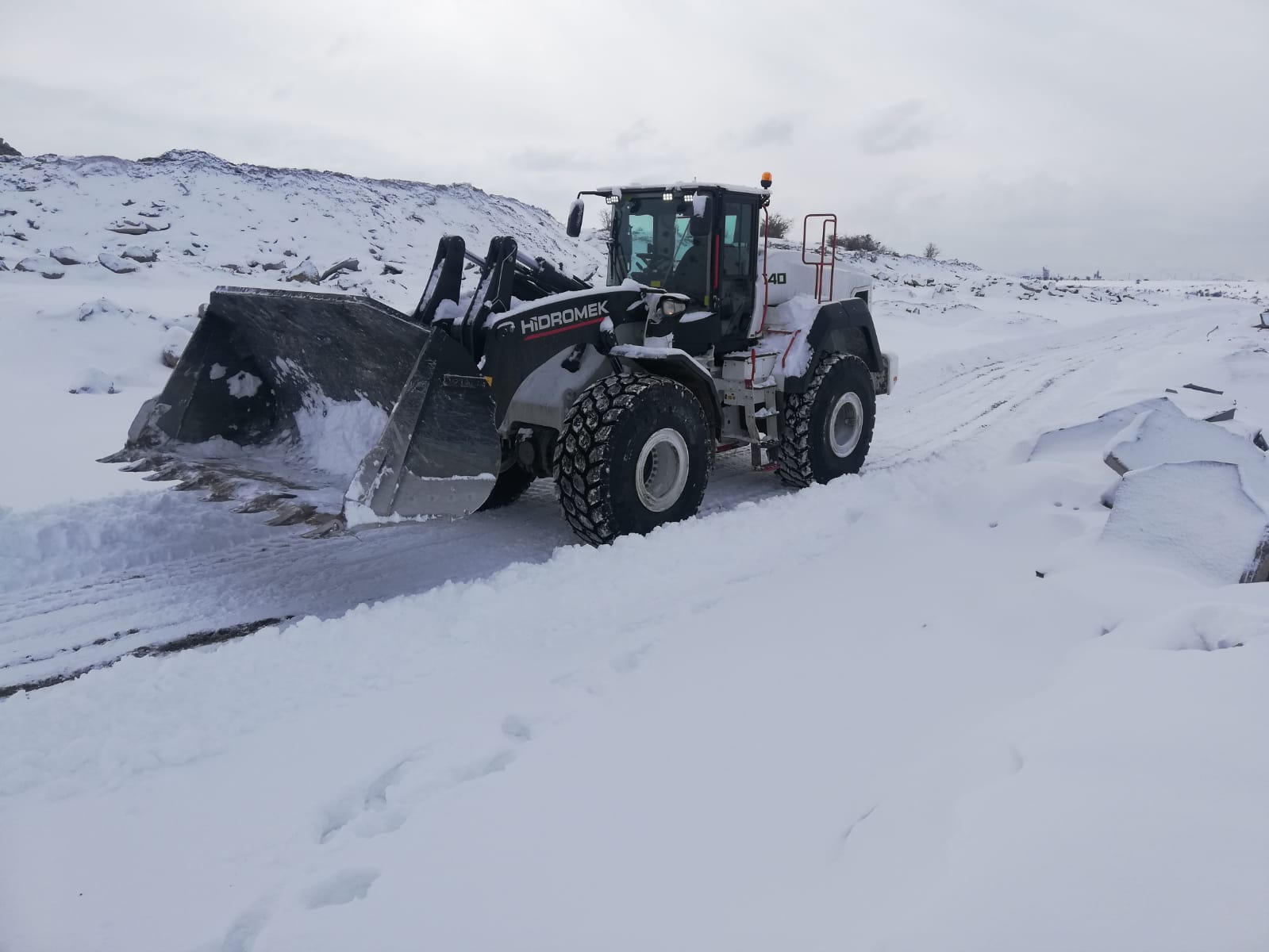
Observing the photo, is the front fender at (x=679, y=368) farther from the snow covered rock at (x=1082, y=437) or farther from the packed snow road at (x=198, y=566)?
the snow covered rock at (x=1082, y=437)

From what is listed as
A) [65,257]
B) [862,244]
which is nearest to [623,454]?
[65,257]

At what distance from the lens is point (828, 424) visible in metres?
6.86

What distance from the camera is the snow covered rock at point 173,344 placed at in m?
10.3

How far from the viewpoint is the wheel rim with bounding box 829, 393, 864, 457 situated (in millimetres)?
7102

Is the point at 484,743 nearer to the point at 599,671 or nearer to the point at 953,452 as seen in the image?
the point at 599,671

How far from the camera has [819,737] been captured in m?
3.07

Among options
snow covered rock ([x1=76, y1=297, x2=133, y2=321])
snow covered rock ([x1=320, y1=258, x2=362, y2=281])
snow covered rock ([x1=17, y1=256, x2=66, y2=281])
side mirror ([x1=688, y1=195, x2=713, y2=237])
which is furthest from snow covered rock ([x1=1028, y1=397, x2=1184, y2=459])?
snow covered rock ([x1=17, y1=256, x2=66, y2=281])

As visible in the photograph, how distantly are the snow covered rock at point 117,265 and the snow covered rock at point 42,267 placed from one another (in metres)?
0.71

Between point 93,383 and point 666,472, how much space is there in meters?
7.00

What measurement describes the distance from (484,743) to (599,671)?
70cm

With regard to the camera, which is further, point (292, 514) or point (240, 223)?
point (240, 223)

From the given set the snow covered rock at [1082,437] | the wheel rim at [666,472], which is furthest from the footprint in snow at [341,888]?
the snow covered rock at [1082,437]

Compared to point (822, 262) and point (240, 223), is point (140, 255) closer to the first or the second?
point (240, 223)

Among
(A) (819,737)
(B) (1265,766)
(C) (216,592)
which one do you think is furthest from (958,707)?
(C) (216,592)
